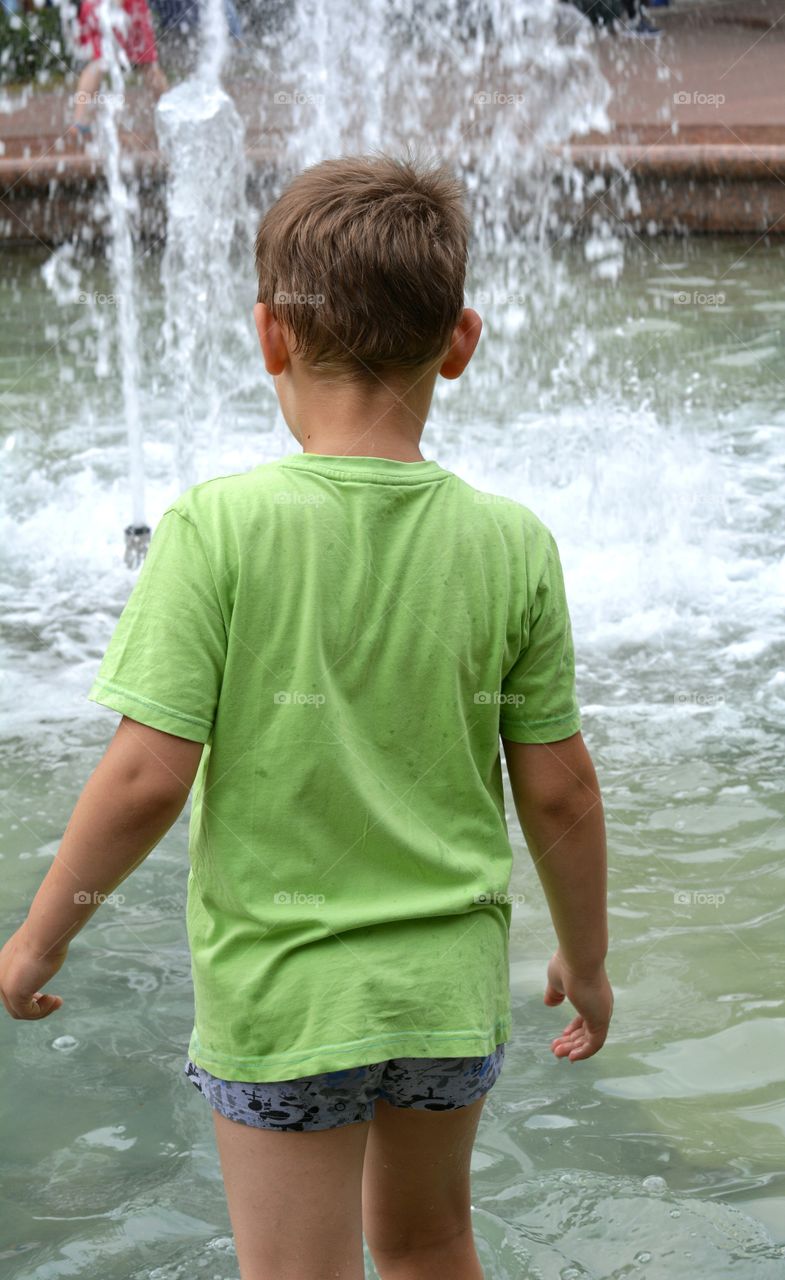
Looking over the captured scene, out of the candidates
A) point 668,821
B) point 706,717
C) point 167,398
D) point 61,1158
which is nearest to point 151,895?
point 61,1158

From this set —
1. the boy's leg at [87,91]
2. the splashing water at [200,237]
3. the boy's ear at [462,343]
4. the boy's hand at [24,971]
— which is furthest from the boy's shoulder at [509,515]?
the boy's leg at [87,91]

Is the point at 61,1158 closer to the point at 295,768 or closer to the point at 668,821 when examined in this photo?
the point at 295,768

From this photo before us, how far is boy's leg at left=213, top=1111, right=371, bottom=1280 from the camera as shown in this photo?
141 cm

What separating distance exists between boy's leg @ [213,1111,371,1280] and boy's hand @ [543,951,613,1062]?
0.34 meters

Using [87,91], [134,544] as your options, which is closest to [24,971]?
[134,544]

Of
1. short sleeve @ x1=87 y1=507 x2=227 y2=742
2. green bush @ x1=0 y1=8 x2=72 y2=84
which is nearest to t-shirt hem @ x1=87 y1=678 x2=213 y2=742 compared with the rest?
short sleeve @ x1=87 y1=507 x2=227 y2=742

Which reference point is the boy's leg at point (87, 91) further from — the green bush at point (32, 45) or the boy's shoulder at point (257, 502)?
the boy's shoulder at point (257, 502)

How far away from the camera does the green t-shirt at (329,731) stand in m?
1.39

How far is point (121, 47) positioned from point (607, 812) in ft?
34.8

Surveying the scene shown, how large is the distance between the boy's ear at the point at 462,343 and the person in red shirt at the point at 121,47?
10080 millimetres

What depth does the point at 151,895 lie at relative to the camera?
3059mm

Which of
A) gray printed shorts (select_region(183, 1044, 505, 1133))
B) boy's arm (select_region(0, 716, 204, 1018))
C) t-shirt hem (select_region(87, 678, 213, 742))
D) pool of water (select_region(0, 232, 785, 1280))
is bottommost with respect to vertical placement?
pool of water (select_region(0, 232, 785, 1280))

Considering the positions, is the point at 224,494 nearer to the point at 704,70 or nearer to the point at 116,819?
the point at 116,819

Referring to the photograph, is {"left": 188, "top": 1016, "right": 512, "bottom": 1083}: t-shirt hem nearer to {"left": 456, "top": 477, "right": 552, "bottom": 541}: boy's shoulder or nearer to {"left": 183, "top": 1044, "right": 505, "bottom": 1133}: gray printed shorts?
{"left": 183, "top": 1044, "right": 505, "bottom": 1133}: gray printed shorts
